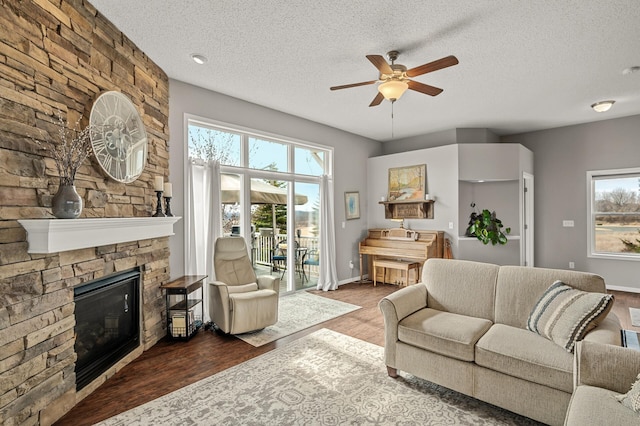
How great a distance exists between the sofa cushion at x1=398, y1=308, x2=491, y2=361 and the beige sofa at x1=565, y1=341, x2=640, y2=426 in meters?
0.63

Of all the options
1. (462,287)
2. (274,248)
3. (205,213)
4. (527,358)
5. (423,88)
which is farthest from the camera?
(274,248)

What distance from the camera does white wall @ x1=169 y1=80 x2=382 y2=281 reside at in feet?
12.5

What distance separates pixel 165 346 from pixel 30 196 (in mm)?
1946

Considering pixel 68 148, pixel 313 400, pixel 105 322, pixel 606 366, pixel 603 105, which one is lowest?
pixel 313 400

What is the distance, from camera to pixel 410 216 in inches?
241

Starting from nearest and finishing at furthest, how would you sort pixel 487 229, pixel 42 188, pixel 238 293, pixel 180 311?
pixel 42 188, pixel 180 311, pixel 238 293, pixel 487 229

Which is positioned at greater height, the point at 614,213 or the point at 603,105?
the point at 603,105

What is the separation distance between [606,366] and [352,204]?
16.2 ft

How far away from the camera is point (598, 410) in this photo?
1.41 meters

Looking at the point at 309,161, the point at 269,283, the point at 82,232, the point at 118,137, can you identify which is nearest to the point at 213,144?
the point at 118,137

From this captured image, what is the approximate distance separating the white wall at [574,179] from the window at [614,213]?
105 millimetres

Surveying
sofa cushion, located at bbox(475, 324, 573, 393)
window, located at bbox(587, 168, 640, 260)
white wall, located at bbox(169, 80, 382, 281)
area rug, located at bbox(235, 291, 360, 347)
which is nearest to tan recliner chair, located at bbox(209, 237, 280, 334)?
area rug, located at bbox(235, 291, 360, 347)

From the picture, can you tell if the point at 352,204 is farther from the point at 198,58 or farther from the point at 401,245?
the point at 198,58

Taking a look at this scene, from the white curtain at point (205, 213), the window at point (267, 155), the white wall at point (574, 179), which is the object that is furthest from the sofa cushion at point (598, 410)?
the white wall at point (574, 179)
